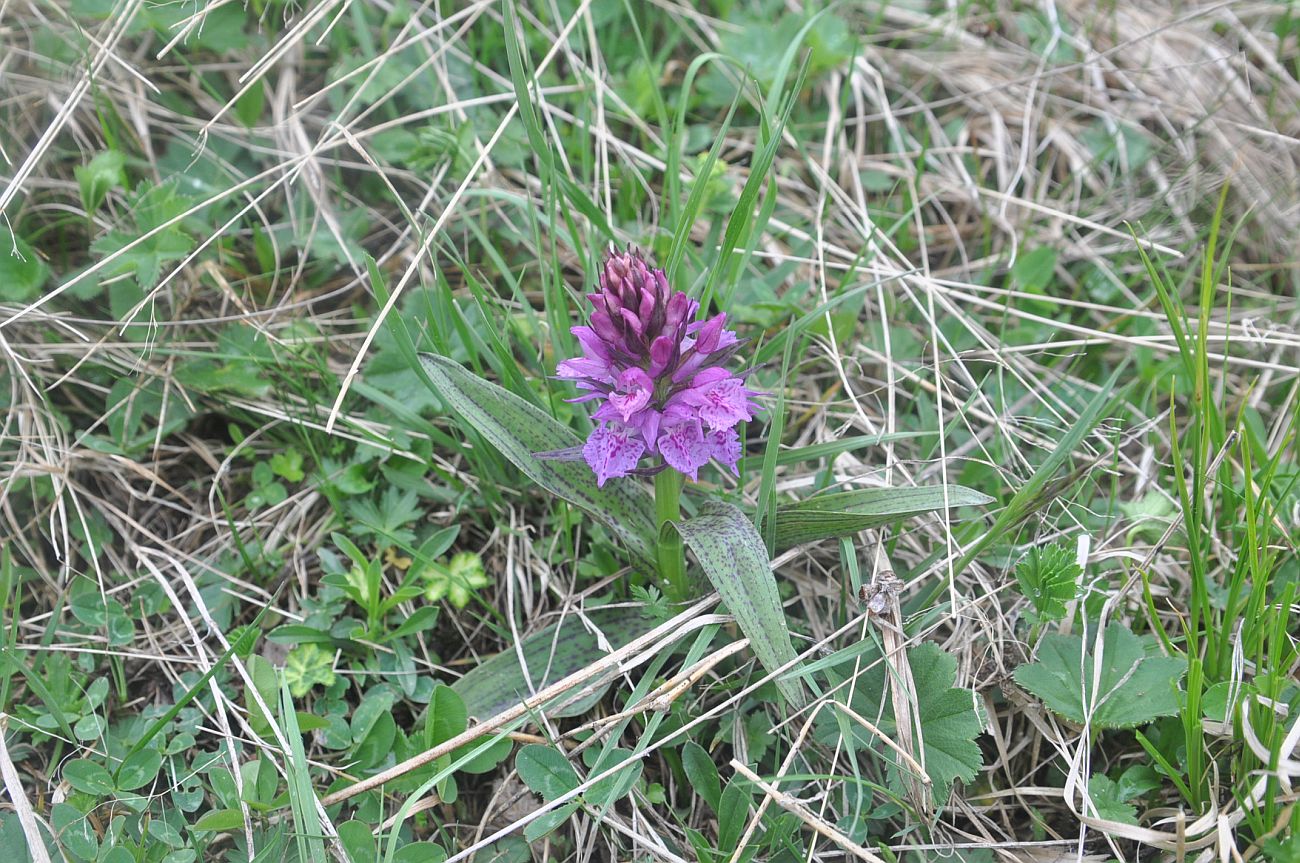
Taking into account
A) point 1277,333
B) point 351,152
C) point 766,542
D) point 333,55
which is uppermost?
point 333,55

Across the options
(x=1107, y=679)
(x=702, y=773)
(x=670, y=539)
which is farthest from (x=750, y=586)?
(x=1107, y=679)

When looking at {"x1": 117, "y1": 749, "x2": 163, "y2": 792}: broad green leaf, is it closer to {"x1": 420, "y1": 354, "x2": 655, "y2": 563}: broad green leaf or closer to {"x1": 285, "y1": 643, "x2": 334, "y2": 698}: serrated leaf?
{"x1": 285, "y1": 643, "x2": 334, "y2": 698}: serrated leaf

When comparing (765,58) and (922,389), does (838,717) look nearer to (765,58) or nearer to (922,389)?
(922,389)

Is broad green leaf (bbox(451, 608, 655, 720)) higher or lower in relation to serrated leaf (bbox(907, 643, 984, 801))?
lower

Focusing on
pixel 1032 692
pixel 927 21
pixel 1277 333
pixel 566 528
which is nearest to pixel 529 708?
pixel 566 528

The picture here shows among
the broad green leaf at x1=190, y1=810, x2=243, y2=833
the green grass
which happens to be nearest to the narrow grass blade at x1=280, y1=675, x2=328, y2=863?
the green grass

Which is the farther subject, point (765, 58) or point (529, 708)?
point (765, 58)

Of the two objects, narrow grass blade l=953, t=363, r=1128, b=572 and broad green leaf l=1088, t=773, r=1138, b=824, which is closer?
broad green leaf l=1088, t=773, r=1138, b=824
